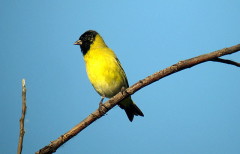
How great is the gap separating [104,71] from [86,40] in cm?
112

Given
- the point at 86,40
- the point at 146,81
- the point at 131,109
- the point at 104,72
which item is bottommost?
the point at 146,81

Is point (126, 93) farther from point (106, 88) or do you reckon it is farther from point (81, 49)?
point (81, 49)

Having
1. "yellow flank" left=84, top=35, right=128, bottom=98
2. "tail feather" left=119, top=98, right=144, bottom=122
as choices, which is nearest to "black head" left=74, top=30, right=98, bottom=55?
"yellow flank" left=84, top=35, right=128, bottom=98

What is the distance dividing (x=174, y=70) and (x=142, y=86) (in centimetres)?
36

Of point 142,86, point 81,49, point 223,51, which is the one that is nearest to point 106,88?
point 81,49

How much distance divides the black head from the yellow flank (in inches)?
7.4

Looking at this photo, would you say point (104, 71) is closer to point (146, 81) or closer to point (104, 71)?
point (104, 71)

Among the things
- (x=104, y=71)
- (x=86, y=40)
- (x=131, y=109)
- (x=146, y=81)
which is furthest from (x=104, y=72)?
(x=146, y=81)

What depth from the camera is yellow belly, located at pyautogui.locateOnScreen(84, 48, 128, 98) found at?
583cm

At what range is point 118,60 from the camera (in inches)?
250

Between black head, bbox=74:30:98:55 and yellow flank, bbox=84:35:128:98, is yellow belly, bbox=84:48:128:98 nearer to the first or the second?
yellow flank, bbox=84:35:128:98

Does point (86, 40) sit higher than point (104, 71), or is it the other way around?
point (86, 40)

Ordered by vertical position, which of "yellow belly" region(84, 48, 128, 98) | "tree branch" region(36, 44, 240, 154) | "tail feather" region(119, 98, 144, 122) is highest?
"yellow belly" region(84, 48, 128, 98)

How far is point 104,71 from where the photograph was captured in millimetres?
5809
